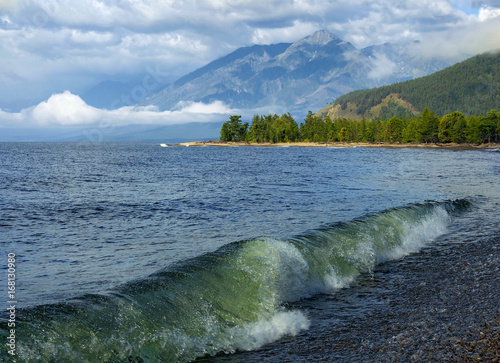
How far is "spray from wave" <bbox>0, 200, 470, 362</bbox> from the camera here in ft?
32.3

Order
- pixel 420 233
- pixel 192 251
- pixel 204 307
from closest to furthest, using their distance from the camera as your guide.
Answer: pixel 204 307
pixel 192 251
pixel 420 233

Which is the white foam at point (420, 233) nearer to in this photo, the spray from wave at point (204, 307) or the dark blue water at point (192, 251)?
the dark blue water at point (192, 251)

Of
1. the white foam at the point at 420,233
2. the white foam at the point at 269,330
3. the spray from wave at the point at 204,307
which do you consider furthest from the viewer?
the white foam at the point at 420,233

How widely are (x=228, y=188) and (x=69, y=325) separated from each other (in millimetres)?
36786

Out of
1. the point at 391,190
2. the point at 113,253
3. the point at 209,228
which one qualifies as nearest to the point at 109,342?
the point at 113,253

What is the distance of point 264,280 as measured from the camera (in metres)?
14.7

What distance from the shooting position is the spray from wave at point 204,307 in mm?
9844

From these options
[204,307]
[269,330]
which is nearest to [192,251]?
[204,307]

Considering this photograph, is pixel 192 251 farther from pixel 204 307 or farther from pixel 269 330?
pixel 269 330

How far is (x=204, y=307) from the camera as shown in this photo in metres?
12.4

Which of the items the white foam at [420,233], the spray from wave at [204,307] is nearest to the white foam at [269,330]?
the spray from wave at [204,307]

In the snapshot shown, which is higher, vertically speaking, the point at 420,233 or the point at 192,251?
the point at 192,251

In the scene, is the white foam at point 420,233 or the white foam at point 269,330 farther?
the white foam at point 420,233

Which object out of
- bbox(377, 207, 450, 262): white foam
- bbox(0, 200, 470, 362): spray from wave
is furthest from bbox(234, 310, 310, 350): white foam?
bbox(377, 207, 450, 262): white foam
